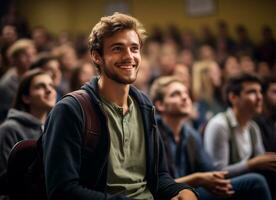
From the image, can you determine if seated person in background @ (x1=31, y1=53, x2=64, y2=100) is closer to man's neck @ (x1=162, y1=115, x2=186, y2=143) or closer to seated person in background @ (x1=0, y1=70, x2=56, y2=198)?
seated person in background @ (x1=0, y1=70, x2=56, y2=198)

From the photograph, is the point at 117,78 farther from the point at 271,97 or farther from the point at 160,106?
the point at 271,97

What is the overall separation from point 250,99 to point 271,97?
83 cm

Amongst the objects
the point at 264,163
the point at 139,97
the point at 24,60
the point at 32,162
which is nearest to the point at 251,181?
the point at 264,163

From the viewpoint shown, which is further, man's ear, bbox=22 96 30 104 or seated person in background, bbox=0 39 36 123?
seated person in background, bbox=0 39 36 123

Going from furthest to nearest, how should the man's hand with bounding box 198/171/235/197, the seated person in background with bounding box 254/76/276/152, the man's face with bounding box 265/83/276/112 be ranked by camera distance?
the man's face with bounding box 265/83/276/112 < the seated person in background with bounding box 254/76/276/152 < the man's hand with bounding box 198/171/235/197

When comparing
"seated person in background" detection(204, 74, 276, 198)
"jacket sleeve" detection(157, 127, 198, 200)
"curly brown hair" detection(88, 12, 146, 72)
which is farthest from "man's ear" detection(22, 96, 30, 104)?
"seated person in background" detection(204, 74, 276, 198)

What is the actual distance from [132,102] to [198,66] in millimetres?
4395

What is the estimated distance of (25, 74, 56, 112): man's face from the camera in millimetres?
2479

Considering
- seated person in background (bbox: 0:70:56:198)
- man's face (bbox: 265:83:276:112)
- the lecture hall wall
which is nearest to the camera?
seated person in background (bbox: 0:70:56:198)

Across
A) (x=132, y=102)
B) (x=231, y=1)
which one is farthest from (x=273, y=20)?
(x=132, y=102)

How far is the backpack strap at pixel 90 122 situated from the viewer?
1.60 m

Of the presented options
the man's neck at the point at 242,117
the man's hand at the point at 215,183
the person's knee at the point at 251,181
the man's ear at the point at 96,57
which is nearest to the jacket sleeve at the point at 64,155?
the man's ear at the point at 96,57

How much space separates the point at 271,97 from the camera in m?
3.66

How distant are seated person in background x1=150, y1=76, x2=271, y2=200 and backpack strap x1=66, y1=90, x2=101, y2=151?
0.89 meters
